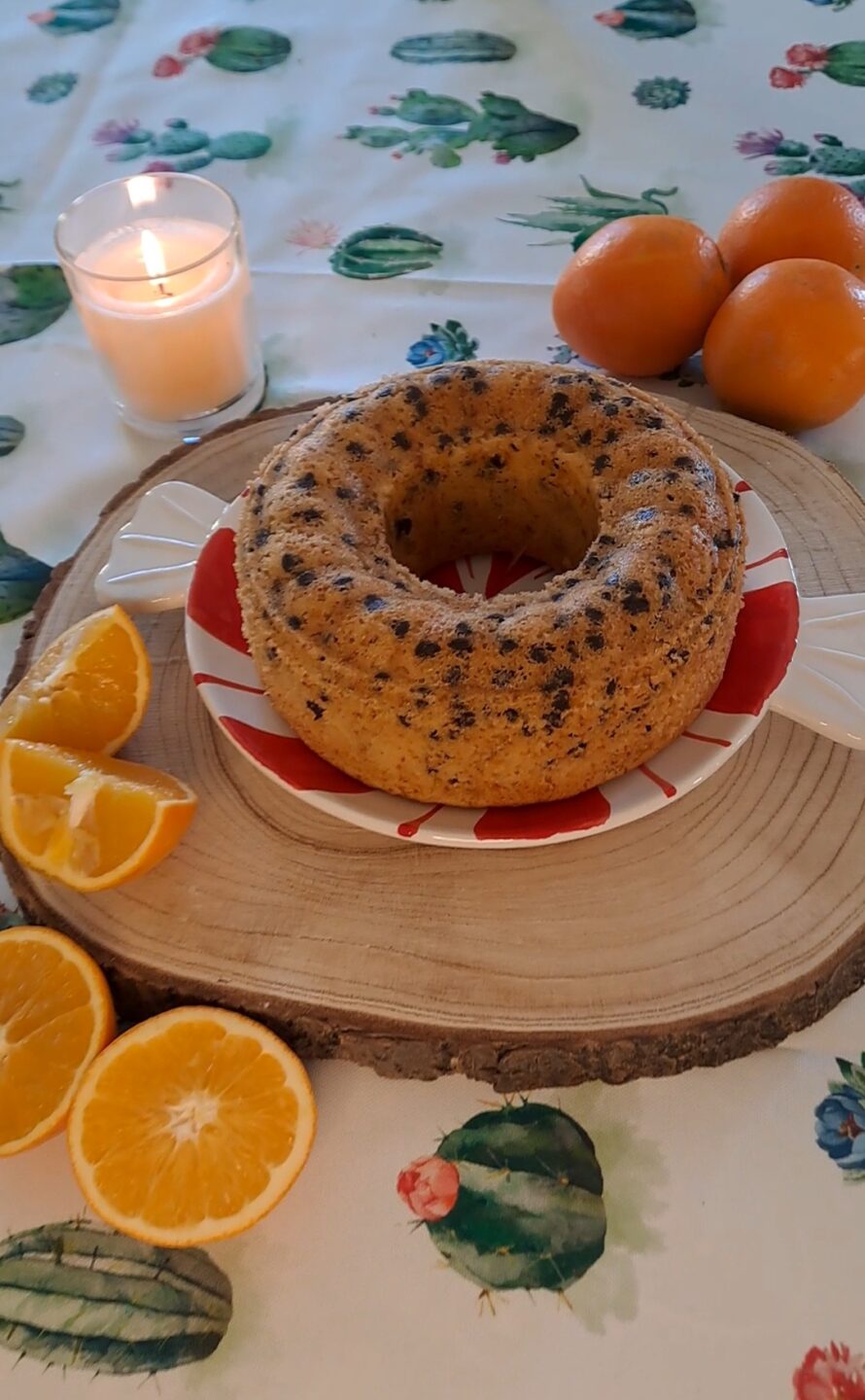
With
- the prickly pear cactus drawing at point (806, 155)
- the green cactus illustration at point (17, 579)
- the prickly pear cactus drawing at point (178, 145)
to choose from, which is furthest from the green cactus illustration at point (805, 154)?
the green cactus illustration at point (17, 579)

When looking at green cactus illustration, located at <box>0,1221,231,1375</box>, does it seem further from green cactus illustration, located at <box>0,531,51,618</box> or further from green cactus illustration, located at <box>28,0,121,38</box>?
green cactus illustration, located at <box>28,0,121,38</box>

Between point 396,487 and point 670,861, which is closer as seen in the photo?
point 670,861

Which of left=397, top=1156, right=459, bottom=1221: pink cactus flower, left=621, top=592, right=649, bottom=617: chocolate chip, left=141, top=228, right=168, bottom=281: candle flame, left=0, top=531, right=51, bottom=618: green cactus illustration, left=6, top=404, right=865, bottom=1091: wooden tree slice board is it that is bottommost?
left=397, top=1156, right=459, bottom=1221: pink cactus flower

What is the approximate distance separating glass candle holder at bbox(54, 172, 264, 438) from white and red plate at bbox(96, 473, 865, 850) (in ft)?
1.01

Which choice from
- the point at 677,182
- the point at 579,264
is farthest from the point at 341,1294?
the point at 677,182

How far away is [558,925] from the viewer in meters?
1.18

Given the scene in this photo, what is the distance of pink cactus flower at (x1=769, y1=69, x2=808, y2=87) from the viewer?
2.35m

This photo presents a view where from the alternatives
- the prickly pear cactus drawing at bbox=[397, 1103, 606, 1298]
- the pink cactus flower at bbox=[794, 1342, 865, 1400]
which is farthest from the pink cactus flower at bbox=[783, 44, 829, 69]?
the pink cactus flower at bbox=[794, 1342, 865, 1400]

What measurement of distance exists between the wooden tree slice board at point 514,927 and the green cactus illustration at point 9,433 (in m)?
0.78

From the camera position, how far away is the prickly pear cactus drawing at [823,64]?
235 centimetres

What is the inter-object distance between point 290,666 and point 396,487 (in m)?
0.31

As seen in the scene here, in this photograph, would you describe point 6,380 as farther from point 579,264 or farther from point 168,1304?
point 168,1304

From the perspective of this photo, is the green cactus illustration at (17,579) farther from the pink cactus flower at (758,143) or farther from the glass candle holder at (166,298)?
the pink cactus flower at (758,143)

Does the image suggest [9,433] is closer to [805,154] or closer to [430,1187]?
[430,1187]
